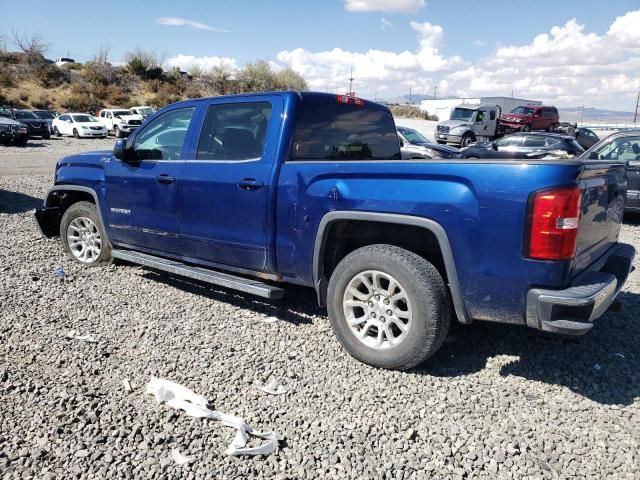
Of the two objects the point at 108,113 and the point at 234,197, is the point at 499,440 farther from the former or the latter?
the point at 108,113

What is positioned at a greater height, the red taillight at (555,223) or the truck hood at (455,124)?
the red taillight at (555,223)

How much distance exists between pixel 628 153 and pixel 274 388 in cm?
837

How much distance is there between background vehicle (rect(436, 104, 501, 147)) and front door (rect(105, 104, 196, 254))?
25.2m

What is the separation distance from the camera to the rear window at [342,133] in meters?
4.21

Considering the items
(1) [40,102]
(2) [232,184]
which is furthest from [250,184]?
(1) [40,102]

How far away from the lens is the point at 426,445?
2852 millimetres

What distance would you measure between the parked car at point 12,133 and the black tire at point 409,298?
24.3 meters

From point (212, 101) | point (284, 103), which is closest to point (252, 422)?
point (284, 103)

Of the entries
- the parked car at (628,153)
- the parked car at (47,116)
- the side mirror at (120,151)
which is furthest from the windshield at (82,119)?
the parked car at (628,153)

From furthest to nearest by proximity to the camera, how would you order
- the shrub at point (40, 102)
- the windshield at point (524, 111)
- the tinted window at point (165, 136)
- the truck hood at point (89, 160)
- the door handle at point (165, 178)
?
the shrub at point (40, 102), the windshield at point (524, 111), the truck hood at point (89, 160), the tinted window at point (165, 136), the door handle at point (165, 178)

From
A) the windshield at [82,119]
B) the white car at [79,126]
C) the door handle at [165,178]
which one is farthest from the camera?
the windshield at [82,119]

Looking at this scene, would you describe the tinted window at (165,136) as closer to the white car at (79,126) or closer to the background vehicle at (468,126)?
the background vehicle at (468,126)

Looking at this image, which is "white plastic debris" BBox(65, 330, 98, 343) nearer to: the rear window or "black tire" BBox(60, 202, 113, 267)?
"black tire" BBox(60, 202, 113, 267)

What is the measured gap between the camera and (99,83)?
5228 centimetres
